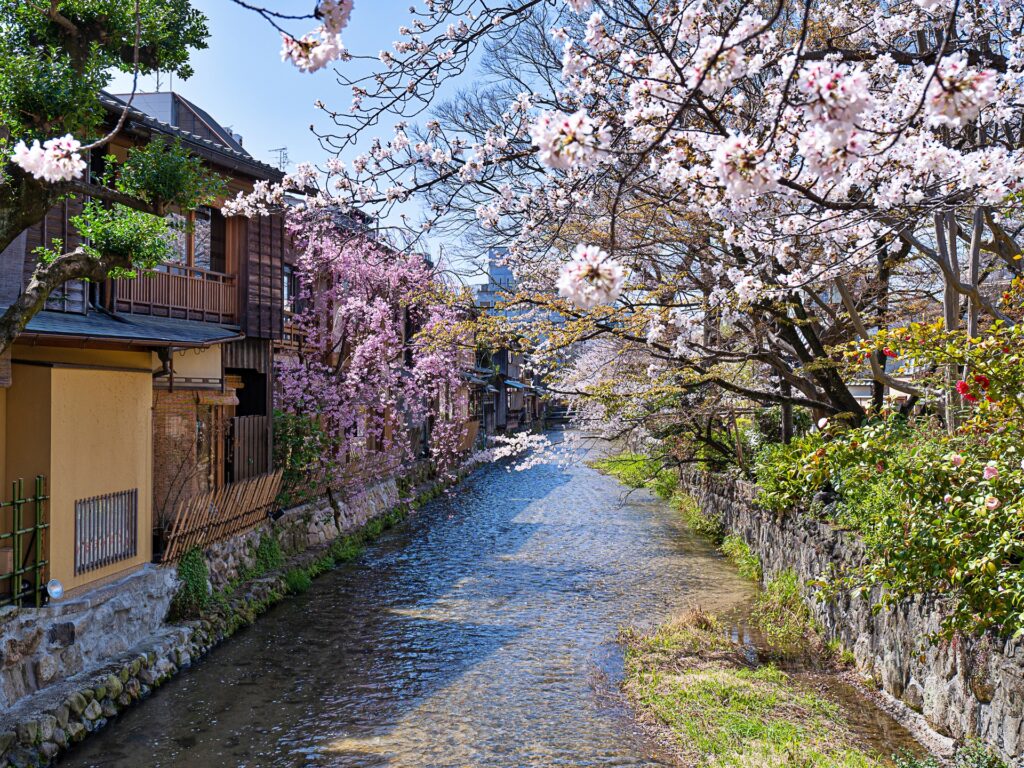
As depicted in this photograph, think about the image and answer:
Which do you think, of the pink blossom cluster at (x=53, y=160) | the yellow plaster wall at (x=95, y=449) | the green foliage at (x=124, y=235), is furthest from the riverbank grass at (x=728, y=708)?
the green foliage at (x=124, y=235)

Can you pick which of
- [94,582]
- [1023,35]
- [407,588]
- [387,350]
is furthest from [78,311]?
[1023,35]

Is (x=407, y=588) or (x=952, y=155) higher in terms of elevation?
(x=952, y=155)

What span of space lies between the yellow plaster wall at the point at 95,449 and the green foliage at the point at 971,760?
27.3 feet

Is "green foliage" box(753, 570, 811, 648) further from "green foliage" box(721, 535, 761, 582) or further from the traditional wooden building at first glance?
the traditional wooden building

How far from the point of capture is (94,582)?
9.06 meters

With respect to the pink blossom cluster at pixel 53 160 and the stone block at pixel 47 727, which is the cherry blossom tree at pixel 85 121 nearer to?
the pink blossom cluster at pixel 53 160

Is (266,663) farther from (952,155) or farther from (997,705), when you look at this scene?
(952,155)

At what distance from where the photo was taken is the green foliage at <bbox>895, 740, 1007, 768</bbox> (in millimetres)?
5641

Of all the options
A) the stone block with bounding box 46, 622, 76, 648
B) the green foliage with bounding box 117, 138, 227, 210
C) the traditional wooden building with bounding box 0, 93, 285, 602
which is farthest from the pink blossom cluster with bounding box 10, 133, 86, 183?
the stone block with bounding box 46, 622, 76, 648

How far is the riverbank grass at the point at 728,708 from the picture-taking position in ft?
21.6

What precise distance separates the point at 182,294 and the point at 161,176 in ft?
19.0

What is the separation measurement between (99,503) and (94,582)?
3.00 feet

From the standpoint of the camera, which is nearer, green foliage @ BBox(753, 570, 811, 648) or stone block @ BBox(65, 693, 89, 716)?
stone block @ BBox(65, 693, 89, 716)

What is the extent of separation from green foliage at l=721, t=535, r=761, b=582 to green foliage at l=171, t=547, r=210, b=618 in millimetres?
9167
